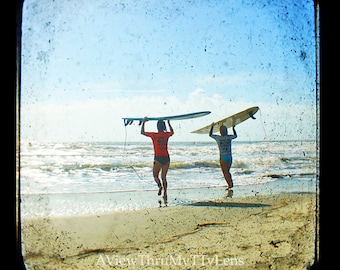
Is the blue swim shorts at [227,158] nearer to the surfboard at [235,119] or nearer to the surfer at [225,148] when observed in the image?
the surfer at [225,148]

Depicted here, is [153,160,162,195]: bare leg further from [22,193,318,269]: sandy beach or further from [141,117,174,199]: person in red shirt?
[22,193,318,269]: sandy beach

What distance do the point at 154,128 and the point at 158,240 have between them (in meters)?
1.06

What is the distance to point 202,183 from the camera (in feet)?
16.8

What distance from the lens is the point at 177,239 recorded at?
3361 millimetres

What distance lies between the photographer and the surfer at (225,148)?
12.5 feet

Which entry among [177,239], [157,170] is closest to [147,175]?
[157,170]

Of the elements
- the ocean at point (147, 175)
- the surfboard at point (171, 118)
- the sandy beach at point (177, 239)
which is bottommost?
the sandy beach at point (177, 239)

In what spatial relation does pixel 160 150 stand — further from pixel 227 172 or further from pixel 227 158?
pixel 227 172

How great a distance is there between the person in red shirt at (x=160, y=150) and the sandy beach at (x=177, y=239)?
409 millimetres

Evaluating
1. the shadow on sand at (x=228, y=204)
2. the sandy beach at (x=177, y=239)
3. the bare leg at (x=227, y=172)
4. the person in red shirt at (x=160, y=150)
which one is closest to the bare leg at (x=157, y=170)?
the person in red shirt at (x=160, y=150)

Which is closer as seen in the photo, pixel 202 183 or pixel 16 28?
pixel 16 28

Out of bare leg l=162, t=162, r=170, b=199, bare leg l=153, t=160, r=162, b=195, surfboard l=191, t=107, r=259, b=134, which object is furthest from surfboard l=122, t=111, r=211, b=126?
bare leg l=162, t=162, r=170, b=199
